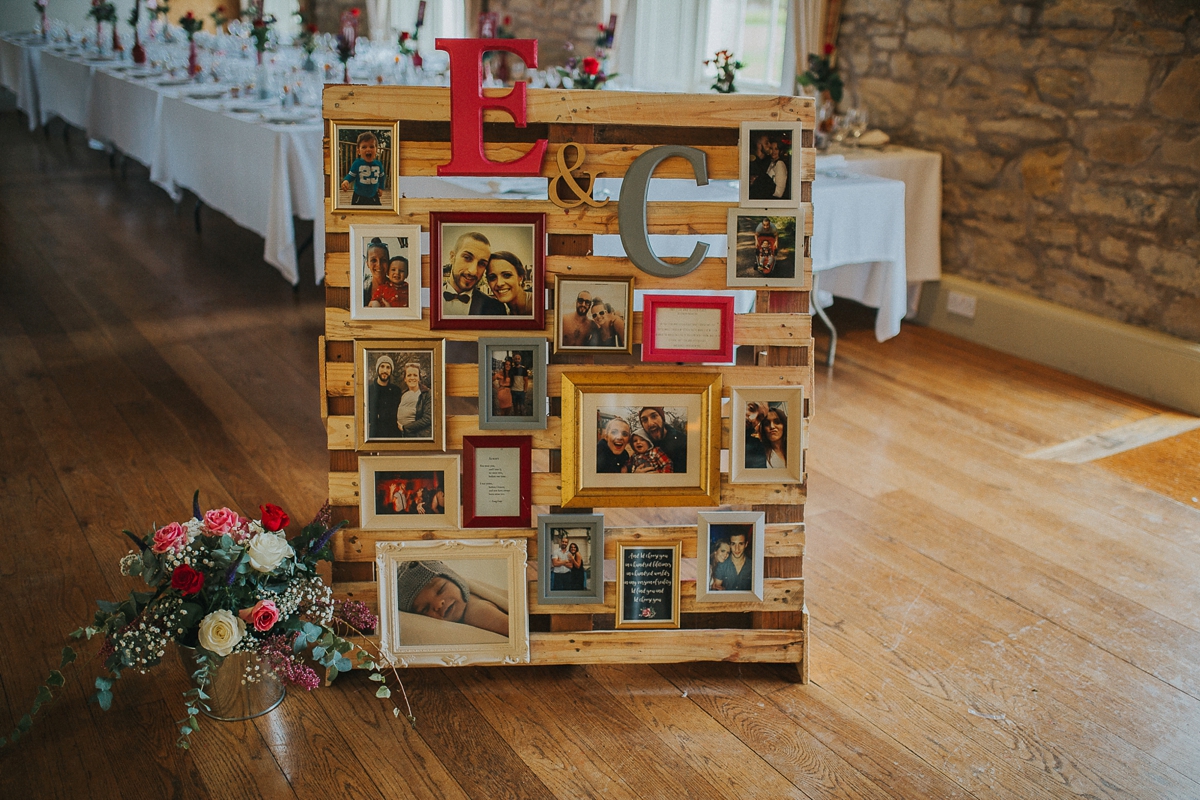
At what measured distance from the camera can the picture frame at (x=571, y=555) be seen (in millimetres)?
2223

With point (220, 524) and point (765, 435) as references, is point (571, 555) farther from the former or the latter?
point (220, 524)

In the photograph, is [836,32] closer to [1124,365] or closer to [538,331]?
[1124,365]

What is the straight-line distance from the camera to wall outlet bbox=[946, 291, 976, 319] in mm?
4935

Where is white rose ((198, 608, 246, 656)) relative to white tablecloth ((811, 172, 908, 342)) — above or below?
below

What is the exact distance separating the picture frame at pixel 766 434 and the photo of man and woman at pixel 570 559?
1.12 ft

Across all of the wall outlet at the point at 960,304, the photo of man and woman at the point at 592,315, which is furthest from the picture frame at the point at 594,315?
the wall outlet at the point at 960,304

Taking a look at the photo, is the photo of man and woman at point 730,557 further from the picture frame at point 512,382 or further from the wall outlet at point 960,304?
the wall outlet at point 960,304

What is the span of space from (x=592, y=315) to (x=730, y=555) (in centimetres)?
59

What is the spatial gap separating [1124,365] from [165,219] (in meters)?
5.56

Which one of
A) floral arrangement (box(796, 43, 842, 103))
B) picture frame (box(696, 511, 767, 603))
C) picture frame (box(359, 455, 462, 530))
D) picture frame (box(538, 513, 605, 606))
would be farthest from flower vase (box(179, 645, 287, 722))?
floral arrangement (box(796, 43, 842, 103))

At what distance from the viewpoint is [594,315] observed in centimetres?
214

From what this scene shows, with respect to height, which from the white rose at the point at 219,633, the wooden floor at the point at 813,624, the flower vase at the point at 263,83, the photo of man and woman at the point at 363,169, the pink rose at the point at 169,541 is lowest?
the wooden floor at the point at 813,624

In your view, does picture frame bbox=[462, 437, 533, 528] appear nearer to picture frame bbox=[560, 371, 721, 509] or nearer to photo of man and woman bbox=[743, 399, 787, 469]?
picture frame bbox=[560, 371, 721, 509]

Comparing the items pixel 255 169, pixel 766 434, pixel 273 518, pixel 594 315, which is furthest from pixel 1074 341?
pixel 255 169
